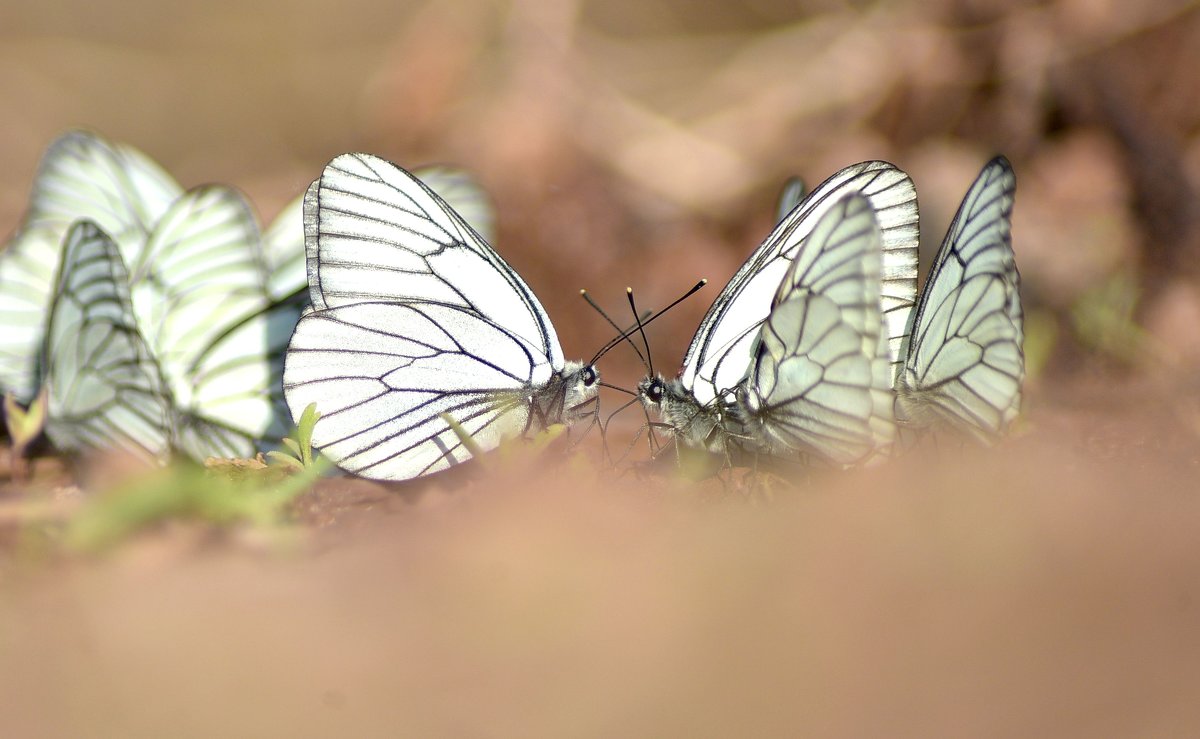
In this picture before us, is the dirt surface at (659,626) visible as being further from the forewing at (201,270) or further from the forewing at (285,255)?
the forewing at (285,255)

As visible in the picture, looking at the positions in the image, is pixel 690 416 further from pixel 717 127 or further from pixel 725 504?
pixel 717 127

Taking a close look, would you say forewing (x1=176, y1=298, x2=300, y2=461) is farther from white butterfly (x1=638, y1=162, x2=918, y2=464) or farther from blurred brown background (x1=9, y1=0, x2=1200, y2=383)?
blurred brown background (x1=9, y1=0, x2=1200, y2=383)

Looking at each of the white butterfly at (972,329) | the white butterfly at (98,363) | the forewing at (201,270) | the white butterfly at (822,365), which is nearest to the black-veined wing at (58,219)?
the forewing at (201,270)

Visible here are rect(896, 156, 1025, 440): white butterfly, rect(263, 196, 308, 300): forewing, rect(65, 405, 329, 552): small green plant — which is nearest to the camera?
rect(65, 405, 329, 552): small green plant

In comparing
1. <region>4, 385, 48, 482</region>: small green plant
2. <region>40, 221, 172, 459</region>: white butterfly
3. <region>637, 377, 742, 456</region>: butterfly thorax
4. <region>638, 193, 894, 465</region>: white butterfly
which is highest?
<region>638, 193, 894, 465</region>: white butterfly

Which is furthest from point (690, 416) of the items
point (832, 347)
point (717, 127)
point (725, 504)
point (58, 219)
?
point (717, 127)

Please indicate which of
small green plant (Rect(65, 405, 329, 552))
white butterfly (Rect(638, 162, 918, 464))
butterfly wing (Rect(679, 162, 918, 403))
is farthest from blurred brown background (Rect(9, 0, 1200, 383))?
small green plant (Rect(65, 405, 329, 552))
